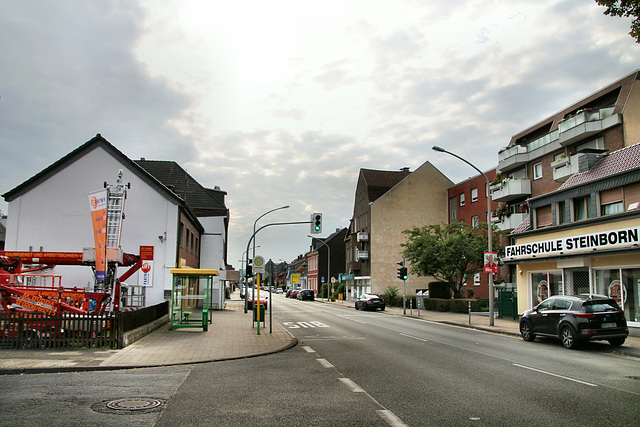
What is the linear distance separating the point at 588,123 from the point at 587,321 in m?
20.9

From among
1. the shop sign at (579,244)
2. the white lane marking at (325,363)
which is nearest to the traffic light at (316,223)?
the shop sign at (579,244)

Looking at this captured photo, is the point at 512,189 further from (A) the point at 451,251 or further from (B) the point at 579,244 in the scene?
(B) the point at 579,244

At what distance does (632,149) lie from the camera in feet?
69.9

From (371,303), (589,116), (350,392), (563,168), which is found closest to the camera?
(350,392)

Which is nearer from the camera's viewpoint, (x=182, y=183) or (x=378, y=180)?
(x=182, y=183)

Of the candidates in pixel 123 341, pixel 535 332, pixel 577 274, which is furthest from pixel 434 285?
pixel 123 341

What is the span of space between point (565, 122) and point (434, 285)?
52.9ft

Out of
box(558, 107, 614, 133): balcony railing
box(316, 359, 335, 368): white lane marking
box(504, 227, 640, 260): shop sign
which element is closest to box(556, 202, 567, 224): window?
box(504, 227, 640, 260): shop sign

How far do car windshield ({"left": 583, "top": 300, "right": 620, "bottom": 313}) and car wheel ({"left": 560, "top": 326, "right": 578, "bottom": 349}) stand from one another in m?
0.80

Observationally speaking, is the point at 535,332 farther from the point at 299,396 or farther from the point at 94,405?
the point at 94,405

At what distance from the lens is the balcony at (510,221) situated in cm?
3688

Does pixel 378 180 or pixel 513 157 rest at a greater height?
pixel 378 180

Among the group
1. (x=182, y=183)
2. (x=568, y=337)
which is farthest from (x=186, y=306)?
(x=182, y=183)

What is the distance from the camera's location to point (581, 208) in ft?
73.7
